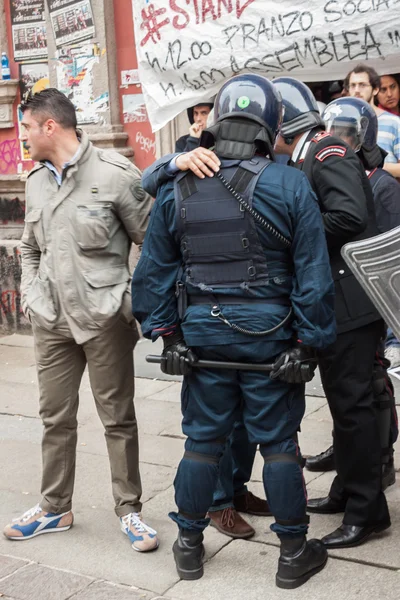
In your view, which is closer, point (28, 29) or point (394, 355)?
point (394, 355)

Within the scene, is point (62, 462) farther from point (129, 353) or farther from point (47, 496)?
point (129, 353)

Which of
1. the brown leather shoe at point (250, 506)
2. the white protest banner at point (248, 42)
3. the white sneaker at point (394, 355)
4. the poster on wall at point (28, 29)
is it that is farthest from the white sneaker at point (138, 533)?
the poster on wall at point (28, 29)

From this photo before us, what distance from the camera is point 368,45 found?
21.2ft

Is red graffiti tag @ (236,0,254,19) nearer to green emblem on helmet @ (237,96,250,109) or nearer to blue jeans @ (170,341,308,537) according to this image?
green emblem on helmet @ (237,96,250,109)

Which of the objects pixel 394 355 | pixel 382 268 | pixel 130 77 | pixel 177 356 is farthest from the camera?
pixel 130 77

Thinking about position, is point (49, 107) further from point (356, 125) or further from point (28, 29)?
point (28, 29)

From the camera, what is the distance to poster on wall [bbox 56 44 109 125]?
8.34 metres

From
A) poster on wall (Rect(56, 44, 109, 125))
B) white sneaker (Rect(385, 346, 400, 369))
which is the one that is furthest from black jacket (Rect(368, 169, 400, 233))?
poster on wall (Rect(56, 44, 109, 125))

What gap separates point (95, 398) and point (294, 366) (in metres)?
1.12

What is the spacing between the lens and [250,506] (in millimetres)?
4379

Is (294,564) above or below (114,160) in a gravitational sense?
below

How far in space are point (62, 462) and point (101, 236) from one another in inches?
41.4

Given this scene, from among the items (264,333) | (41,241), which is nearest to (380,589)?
(264,333)

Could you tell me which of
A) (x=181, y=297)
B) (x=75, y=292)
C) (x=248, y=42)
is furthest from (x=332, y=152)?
(x=248, y=42)
